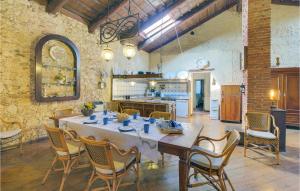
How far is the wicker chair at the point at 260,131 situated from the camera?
134 inches

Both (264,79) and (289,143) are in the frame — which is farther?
(289,143)

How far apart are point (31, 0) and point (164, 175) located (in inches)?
194

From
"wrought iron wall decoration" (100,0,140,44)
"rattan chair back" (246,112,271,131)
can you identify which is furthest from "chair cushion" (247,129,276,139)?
"wrought iron wall decoration" (100,0,140,44)

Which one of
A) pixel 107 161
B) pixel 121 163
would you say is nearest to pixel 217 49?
pixel 121 163

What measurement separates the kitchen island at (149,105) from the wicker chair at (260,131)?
2115mm

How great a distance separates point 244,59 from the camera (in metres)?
4.22

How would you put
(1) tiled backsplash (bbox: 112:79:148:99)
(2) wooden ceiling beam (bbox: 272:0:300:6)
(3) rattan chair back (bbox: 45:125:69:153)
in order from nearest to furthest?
(3) rattan chair back (bbox: 45:125:69:153)
(2) wooden ceiling beam (bbox: 272:0:300:6)
(1) tiled backsplash (bbox: 112:79:148:99)

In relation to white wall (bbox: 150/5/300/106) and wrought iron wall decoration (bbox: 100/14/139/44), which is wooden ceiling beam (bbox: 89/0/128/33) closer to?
wrought iron wall decoration (bbox: 100/14/139/44)

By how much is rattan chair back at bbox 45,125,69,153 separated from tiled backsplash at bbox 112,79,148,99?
460 centimetres

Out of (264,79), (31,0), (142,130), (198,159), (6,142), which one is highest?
(31,0)

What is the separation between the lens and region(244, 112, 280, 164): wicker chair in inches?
134

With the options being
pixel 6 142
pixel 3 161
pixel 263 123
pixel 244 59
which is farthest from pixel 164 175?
pixel 6 142

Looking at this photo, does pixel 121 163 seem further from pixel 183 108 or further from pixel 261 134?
pixel 183 108

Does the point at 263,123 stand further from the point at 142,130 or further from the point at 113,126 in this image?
the point at 113,126
